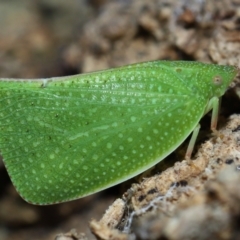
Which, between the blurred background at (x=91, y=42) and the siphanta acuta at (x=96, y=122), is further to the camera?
the blurred background at (x=91, y=42)

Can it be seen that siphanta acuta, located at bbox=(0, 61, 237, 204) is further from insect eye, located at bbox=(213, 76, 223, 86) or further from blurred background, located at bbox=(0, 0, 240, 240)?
blurred background, located at bbox=(0, 0, 240, 240)

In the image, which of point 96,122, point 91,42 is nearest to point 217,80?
point 96,122

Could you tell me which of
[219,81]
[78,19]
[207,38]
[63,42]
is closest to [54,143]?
[219,81]

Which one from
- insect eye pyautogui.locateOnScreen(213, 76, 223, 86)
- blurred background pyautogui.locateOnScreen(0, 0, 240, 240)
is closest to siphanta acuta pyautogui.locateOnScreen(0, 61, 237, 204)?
insect eye pyautogui.locateOnScreen(213, 76, 223, 86)

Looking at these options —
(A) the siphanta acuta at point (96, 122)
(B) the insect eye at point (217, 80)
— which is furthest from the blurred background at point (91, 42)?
(A) the siphanta acuta at point (96, 122)

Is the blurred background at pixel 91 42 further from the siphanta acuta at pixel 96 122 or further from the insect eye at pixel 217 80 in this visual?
the siphanta acuta at pixel 96 122
